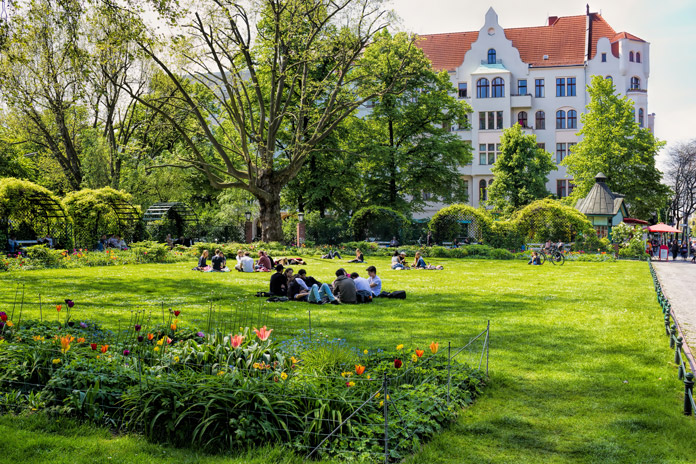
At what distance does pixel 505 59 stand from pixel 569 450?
219ft

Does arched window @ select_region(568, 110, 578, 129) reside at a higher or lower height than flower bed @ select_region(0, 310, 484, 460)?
higher

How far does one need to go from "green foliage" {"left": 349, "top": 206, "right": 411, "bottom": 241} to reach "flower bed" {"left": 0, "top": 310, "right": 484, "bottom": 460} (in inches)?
1376

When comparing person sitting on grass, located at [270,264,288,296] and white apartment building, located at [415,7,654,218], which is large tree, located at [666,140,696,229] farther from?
person sitting on grass, located at [270,264,288,296]

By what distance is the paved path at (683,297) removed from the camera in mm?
12548

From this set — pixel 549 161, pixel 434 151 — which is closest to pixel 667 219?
pixel 549 161

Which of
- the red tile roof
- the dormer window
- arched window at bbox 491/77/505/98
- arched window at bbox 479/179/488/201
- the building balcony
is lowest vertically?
arched window at bbox 479/179/488/201

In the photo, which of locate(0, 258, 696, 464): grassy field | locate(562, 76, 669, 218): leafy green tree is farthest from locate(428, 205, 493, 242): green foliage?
locate(0, 258, 696, 464): grassy field

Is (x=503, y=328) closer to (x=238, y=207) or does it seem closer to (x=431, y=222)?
(x=431, y=222)

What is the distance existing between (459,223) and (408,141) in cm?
922

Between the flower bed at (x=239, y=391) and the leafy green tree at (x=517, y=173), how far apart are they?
168 ft

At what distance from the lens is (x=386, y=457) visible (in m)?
5.02

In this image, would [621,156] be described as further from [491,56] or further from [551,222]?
[491,56]

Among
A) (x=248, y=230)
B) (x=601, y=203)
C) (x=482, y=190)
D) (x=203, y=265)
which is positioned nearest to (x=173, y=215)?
(x=248, y=230)

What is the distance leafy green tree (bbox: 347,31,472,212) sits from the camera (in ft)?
147
